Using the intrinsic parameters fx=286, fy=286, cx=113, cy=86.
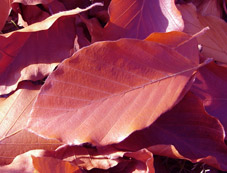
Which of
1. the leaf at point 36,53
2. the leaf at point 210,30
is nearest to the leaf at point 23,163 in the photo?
the leaf at point 36,53

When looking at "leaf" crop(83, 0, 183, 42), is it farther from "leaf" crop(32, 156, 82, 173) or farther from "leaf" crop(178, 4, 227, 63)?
"leaf" crop(32, 156, 82, 173)

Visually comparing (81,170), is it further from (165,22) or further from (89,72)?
(165,22)

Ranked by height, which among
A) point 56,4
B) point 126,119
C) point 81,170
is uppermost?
point 56,4

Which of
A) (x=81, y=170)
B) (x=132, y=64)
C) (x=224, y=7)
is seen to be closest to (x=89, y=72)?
(x=132, y=64)

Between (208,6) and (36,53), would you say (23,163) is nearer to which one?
(36,53)

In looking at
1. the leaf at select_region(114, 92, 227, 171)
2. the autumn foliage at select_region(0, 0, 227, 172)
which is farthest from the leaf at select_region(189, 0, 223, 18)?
the leaf at select_region(114, 92, 227, 171)

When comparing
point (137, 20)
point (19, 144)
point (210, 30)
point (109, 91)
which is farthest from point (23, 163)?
point (210, 30)
